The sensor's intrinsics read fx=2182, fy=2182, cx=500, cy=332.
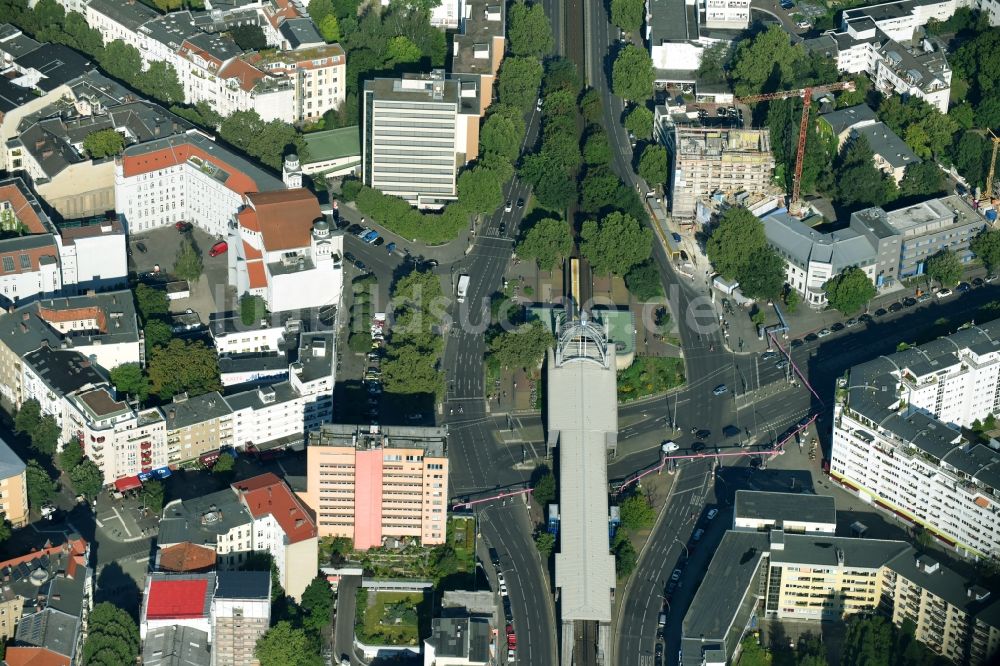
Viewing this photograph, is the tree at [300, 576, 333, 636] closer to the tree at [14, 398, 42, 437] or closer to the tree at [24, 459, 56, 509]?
the tree at [24, 459, 56, 509]

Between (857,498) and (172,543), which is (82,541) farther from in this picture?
(857,498)

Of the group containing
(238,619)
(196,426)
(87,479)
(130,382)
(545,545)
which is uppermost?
(130,382)

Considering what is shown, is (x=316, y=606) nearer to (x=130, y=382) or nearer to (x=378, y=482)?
(x=378, y=482)

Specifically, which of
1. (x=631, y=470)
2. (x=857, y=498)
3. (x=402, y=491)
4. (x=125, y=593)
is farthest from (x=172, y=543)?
(x=857, y=498)

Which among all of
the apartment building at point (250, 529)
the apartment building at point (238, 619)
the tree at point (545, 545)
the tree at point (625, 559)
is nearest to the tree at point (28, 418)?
the apartment building at point (250, 529)

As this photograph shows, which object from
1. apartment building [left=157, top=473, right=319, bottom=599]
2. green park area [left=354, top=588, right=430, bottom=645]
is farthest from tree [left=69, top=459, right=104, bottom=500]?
green park area [left=354, top=588, right=430, bottom=645]

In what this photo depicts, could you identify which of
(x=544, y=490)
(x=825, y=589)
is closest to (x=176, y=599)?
(x=544, y=490)
